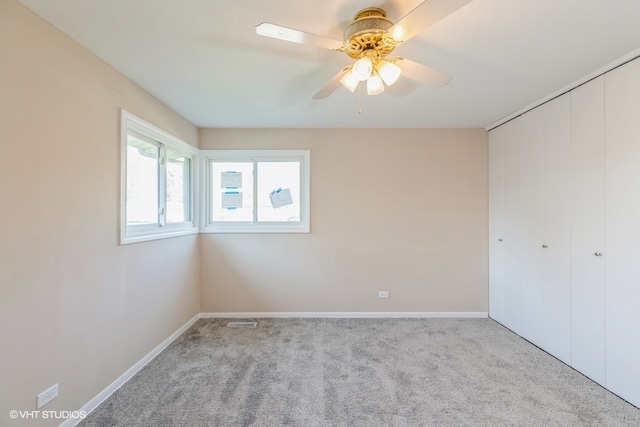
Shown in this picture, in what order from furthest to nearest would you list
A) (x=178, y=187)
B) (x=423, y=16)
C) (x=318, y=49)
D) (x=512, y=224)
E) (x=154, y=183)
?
(x=178, y=187), (x=512, y=224), (x=154, y=183), (x=318, y=49), (x=423, y=16)

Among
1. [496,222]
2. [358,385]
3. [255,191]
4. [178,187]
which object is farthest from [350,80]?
[496,222]

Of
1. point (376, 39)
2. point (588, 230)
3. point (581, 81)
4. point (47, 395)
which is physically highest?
point (581, 81)

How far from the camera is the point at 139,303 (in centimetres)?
246

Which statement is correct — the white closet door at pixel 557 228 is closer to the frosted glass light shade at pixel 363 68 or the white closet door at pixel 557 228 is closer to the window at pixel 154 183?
the frosted glass light shade at pixel 363 68

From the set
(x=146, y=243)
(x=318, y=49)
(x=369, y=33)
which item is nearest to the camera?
(x=369, y=33)

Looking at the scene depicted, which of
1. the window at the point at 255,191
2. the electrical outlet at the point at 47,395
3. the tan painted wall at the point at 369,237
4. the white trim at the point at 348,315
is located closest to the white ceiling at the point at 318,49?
the tan painted wall at the point at 369,237

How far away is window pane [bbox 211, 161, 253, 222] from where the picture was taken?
379 centimetres

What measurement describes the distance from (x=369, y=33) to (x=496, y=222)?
2961 mm

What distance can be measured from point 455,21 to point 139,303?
3.09 metres

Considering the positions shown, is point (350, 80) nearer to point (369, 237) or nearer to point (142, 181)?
point (142, 181)

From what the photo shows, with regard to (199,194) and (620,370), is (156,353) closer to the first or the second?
(199,194)

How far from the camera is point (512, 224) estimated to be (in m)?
3.19

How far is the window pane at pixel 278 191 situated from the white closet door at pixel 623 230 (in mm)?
2955

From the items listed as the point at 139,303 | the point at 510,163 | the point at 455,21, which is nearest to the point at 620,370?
the point at 510,163
